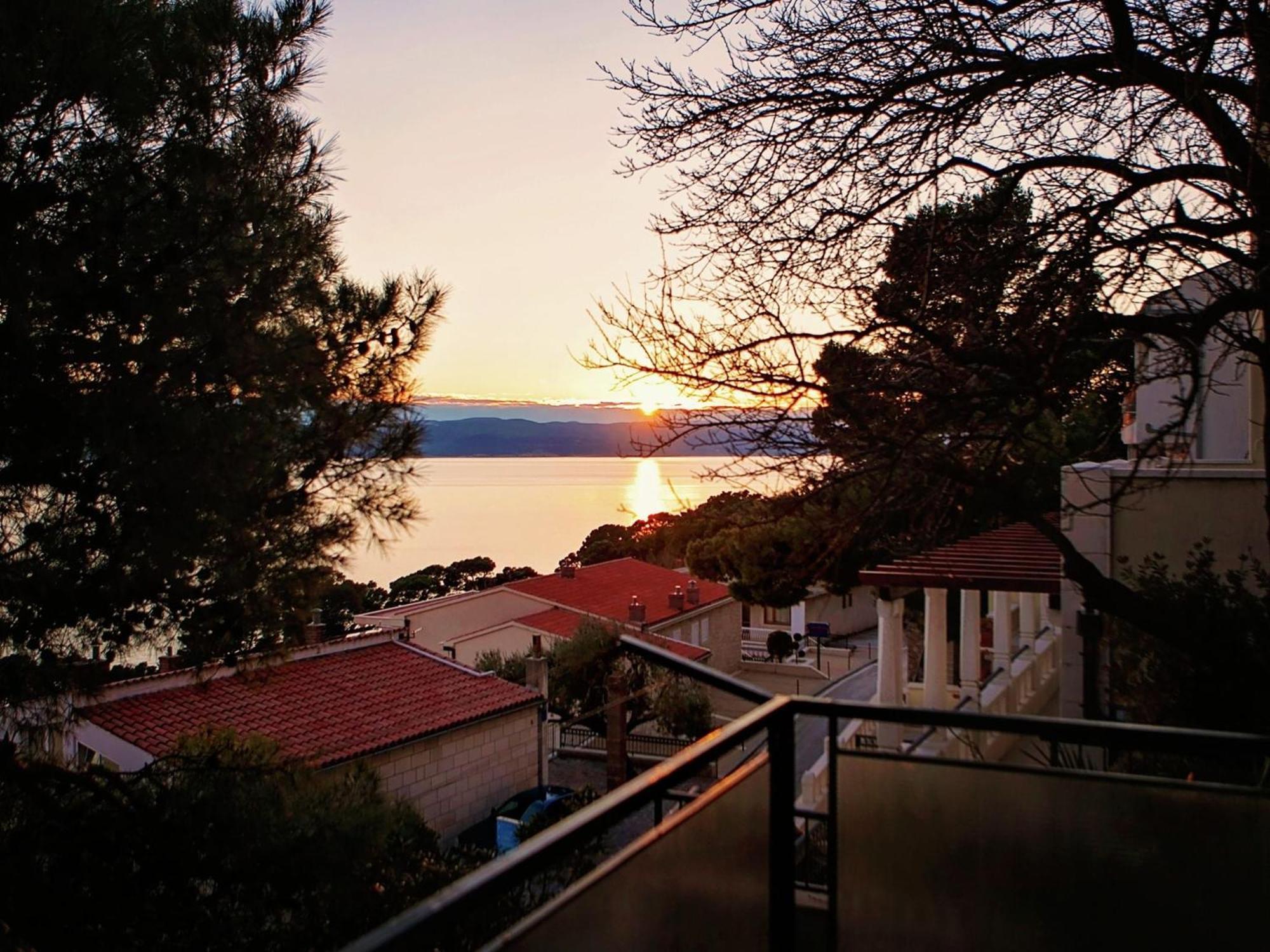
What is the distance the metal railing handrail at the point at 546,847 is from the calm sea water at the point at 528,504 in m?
3.19

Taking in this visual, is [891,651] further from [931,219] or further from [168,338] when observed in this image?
[168,338]

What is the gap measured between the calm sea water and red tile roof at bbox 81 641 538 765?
1860 mm

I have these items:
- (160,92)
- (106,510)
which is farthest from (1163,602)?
(160,92)

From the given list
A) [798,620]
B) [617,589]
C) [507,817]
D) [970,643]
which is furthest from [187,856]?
[798,620]

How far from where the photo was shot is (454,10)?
6.42 metres

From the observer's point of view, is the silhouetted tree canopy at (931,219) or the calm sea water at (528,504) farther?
the calm sea water at (528,504)

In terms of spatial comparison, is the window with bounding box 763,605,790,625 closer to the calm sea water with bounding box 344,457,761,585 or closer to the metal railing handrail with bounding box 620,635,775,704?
the calm sea water with bounding box 344,457,761,585

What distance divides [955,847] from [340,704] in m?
13.4

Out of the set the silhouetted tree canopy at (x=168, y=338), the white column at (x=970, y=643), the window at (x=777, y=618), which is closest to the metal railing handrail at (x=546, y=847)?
the silhouetted tree canopy at (x=168, y=338)

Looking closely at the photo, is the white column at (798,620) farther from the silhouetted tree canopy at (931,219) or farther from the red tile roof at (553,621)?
the silhouetted tree canopy at (931,219)

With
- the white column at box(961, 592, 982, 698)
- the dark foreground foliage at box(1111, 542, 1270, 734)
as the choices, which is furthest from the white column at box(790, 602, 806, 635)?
the dark foreground foliage at box(1111, 542, 1270, 734)

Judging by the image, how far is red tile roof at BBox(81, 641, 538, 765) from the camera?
12117mm

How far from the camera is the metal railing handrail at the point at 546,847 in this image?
2.76 feet

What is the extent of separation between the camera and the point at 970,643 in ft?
28.9
